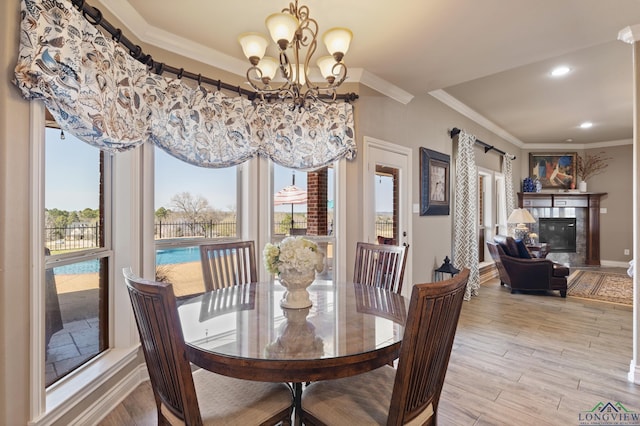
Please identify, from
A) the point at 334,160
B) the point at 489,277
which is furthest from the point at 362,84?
the point at 489,277

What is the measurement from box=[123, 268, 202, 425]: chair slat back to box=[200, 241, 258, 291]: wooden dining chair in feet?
3.35

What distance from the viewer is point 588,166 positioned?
7.40 m

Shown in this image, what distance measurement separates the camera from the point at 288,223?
318 centimetres

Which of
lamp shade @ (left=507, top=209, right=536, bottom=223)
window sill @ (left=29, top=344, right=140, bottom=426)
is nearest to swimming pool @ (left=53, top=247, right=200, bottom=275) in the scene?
window sill @ (left=29, top=344, right=140, bottom=426)

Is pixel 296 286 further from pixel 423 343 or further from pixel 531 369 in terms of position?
pixel 531 369

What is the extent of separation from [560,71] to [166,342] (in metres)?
4.48

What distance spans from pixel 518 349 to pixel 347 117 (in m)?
2.62

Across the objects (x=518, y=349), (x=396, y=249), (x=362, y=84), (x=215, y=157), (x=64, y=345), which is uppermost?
(x=362, y=84)

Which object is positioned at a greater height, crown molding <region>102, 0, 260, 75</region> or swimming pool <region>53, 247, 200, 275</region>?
crown molding <region>102, 0, 260, 75</region>

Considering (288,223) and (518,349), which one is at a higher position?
(288,223)

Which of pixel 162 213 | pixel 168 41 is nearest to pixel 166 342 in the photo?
pixel 162 213

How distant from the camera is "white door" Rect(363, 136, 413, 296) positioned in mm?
3279

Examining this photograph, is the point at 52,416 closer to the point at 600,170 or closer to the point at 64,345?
the point at 64,345

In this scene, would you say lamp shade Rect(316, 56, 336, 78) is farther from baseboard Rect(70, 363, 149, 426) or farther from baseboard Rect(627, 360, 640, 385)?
baseboard Rect(627, 360, 640, 385)
